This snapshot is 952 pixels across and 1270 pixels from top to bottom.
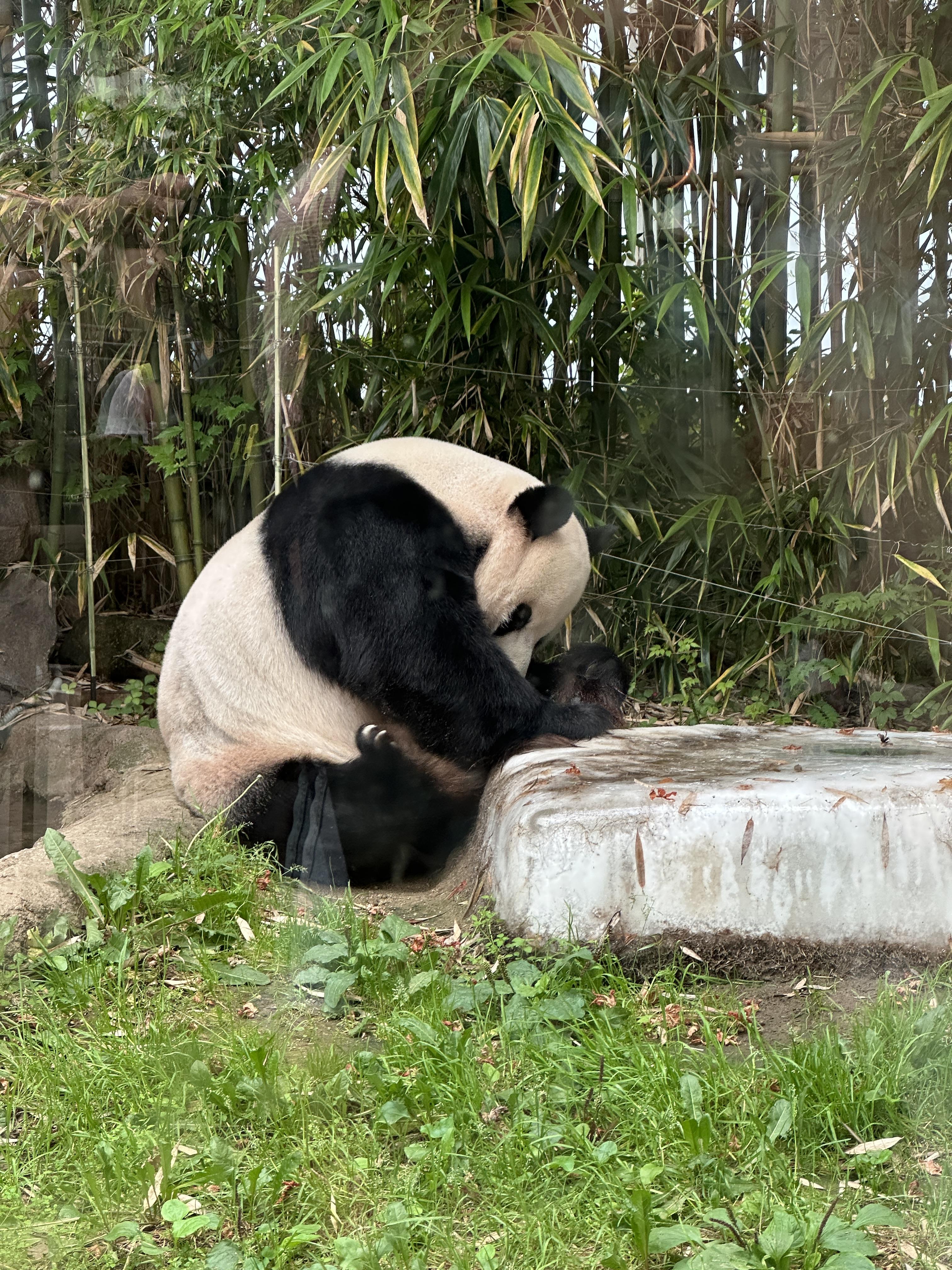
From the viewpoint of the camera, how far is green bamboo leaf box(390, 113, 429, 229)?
2.06m

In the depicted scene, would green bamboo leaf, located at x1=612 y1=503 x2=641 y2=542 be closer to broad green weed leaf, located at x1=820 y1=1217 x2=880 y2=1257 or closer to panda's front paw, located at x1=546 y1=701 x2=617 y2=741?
panda's front paw, located at x1=546 y1=701 x2=617 y2=741

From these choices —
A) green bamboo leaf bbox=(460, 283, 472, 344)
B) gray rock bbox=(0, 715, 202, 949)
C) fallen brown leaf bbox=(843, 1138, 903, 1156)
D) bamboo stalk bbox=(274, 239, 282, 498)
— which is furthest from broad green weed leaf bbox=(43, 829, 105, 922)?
fallen brown leaf bbox=(843, 1138, 903, 1156)

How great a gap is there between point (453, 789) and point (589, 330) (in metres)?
1.20

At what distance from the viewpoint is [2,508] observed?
2090 millimetres

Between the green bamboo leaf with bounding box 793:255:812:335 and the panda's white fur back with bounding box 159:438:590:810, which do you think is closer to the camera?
the green bamboo leaf with bounding box 793:255:812:335

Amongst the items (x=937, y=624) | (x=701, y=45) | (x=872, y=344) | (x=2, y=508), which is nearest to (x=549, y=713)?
(x=937, y=624)

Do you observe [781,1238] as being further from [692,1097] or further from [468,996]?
[468,996]

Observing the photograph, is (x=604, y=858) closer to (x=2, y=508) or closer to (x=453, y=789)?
(x=453, y=789)

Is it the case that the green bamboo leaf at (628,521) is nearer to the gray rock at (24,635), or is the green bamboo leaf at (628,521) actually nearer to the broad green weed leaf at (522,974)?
the broad green weed leaf at (522,974)

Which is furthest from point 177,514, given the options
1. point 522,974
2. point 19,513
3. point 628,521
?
point 522,974

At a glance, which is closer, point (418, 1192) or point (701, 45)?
point (418, 1192)

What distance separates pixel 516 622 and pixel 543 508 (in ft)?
1.21

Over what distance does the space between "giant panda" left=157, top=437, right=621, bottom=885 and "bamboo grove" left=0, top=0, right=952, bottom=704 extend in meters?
0.19

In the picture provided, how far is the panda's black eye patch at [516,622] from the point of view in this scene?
2.78 metres
